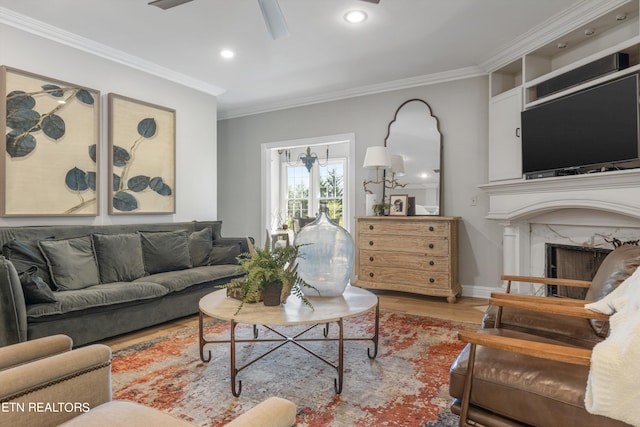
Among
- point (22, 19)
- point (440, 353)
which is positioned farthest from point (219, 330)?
point (22, 19)

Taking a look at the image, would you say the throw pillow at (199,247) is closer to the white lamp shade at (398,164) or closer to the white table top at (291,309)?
the white table top at (291,309)

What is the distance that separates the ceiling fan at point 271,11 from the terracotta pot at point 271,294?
5.62ft

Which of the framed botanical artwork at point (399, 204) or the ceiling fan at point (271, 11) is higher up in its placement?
the ceiling fan at point (271, 11)

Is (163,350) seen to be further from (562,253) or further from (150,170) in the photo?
(562,253)

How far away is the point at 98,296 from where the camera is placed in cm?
277

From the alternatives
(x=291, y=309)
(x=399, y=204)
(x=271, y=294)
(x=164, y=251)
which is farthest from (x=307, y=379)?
(x=399, y=204)

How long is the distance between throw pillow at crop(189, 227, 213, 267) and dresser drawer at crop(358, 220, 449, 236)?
1836 millimetres

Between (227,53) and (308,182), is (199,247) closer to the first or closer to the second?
(227,53)

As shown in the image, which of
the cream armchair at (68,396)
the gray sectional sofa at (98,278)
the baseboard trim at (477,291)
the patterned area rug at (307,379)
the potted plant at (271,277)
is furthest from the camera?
the baseboard trim at (477,291)

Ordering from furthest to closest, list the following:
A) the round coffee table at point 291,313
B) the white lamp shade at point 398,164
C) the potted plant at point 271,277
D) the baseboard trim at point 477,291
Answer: the white lamp shade at point 398,164 < the baseboard trim at point 477,291 < the potted plant at point 271,277 < the round coffee table at point 291,313

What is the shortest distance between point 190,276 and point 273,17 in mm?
2351

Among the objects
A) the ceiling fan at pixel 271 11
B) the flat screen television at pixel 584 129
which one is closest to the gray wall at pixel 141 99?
the ceiling fan at pixel 271 11

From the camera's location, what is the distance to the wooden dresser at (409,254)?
413 centimetres

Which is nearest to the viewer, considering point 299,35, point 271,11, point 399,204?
point 271,11
